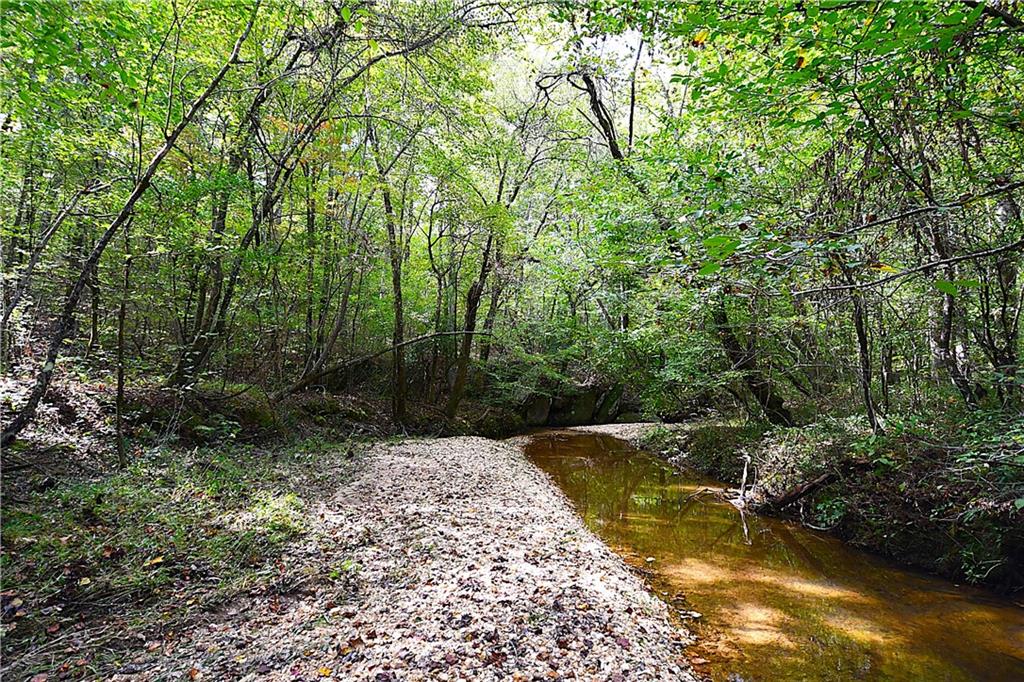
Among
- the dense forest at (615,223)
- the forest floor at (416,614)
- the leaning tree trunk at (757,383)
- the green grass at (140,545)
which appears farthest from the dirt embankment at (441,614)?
the leaning tree trunk at (757,383)

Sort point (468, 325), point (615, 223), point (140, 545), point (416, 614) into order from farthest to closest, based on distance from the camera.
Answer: point (468, 325) → point (615, 223) → point (140, 545) → point (416, 614)

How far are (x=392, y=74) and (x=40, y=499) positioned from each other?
11.1m

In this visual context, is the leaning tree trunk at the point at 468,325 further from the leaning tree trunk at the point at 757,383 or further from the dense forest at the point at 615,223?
the leaning tree trunk at the point at 757,383

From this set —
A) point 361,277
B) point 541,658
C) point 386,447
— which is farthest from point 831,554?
point 361,277

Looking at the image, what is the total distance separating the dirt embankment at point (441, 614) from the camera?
3561 millimetres

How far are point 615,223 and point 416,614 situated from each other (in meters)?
7.97

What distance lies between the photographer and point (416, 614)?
425 cm

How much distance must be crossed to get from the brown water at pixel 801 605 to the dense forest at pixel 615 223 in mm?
692

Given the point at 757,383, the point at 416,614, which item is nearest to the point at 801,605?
the point at 416,614

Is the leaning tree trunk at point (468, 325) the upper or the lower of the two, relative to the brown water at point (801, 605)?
upper

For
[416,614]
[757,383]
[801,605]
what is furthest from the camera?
[757,383]

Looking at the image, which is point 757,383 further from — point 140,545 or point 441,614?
point 140,545

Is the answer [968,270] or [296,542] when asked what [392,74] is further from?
[968,270]

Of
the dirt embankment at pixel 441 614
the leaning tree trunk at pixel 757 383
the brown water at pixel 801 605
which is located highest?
the leaning tree trunk at pixel 757 383
